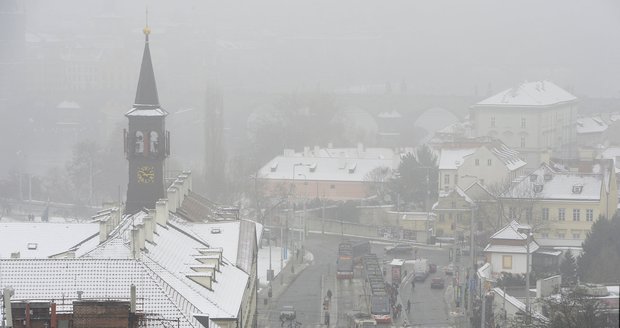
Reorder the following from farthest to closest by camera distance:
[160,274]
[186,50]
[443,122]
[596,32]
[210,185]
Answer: [596,32] < [186,50] < [443,122] < [210,185] < [160,274]

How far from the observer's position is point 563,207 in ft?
137

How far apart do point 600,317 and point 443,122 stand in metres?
69.6

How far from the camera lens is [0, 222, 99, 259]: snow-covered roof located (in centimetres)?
2602

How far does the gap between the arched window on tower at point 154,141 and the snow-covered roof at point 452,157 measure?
1917cm

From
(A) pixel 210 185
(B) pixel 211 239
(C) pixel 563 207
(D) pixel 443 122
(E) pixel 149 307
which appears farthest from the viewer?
(D) pixel 443 122

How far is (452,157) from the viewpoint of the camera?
157 ft

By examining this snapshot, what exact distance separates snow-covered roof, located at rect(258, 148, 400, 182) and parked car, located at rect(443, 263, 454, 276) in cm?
1368

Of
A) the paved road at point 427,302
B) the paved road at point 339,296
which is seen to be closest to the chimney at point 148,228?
the paved road at point 339,296

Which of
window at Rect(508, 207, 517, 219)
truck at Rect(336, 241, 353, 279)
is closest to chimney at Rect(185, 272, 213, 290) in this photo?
truck at Rect(336, 241, 353, 279)

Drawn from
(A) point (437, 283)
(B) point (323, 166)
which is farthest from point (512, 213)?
(B) point (323, 166)

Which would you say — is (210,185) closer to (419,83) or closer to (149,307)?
(149,307)

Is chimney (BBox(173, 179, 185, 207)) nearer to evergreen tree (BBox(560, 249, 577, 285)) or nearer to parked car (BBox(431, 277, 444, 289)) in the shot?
evergreen tree (BBox(560, 249, 577, 285))

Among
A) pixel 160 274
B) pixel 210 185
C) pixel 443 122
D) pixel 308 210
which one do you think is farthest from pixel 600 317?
pixel 443 122

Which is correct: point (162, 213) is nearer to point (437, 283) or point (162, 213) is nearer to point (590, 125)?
point (437, 283)
